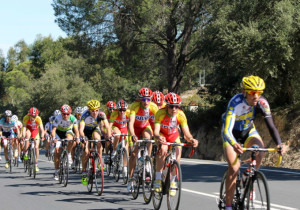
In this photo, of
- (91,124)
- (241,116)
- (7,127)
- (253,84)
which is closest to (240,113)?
(241,116)

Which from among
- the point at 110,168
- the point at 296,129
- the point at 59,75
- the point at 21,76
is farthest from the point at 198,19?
the point at 21,76

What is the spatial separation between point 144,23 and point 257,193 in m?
23.7

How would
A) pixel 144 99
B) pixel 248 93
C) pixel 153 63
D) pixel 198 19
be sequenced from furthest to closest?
1. pixel 153 63
2. pixel 198 19
3. pixel 144 99
4. pixel 248 93

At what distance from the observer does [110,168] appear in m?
13.6

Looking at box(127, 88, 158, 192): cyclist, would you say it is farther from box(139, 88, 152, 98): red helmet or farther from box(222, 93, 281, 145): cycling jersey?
box(222, 93, 281, 145): cycling jersey

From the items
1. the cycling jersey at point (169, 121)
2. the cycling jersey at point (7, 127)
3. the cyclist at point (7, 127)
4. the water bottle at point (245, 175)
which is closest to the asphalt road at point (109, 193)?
the cycling jersey at point (169, 121)

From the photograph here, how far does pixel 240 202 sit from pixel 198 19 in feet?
76.5

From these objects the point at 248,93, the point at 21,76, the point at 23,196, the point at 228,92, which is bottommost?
the point at 23,196

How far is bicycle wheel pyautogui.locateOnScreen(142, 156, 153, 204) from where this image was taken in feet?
29.8

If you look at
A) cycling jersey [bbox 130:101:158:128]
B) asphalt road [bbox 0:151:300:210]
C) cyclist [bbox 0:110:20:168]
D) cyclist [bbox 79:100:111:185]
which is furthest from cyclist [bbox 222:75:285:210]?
cyclist [bbox 0:110:20:168]

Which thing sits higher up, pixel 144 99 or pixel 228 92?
pixel 228 92

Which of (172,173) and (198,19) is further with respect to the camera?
(198,19)

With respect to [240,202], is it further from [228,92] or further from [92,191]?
[228,92]

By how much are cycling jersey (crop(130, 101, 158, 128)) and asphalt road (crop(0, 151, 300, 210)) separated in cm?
153
